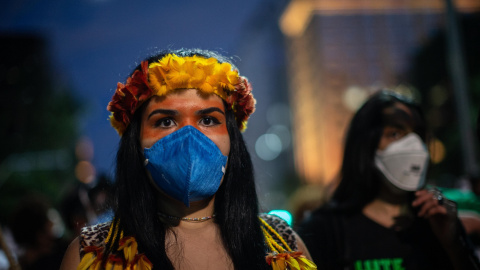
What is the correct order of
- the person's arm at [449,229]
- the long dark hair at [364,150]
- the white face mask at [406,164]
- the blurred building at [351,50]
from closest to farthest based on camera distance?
the person's arm at [449,229] < the white face mask at [406,164] < the long dark hair at [364,150] < the blurred building at [351,50]

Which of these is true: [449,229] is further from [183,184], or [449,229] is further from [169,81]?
[169,81]

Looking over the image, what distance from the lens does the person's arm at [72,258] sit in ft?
7.14

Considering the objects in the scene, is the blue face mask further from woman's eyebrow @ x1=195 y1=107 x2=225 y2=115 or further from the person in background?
the person in background

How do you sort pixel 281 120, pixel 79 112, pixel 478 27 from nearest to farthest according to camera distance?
pixel 478 27 < pixel 79 112 < pixel 281 120

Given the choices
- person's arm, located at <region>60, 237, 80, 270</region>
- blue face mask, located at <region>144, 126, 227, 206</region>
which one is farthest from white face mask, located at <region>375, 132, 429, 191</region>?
person's arm, located at <region>60, 237, 80, 270</region>

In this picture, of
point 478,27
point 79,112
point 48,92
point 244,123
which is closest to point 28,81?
point 48,92

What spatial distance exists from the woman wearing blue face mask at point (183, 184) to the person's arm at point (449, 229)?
3.06ft

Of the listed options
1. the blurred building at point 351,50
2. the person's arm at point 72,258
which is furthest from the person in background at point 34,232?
the blurred building at point 351,50

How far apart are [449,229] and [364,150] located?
2.47 feet

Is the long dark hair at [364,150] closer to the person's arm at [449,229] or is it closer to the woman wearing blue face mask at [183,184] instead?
the person's arm at [449,229]

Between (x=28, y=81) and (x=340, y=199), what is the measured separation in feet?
66.4

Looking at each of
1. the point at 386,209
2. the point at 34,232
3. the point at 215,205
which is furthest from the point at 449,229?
the point at 34,232

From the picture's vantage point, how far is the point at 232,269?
230cm

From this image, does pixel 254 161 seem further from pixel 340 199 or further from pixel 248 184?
pixel 340 199
